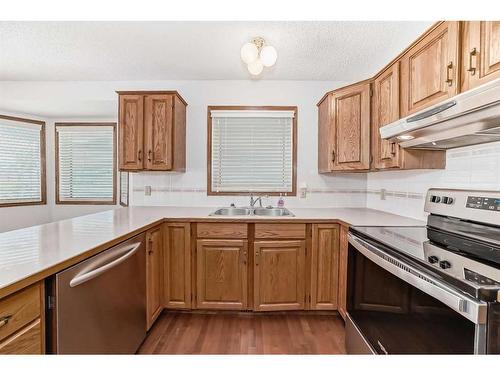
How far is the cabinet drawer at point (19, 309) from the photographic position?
0.72 metres

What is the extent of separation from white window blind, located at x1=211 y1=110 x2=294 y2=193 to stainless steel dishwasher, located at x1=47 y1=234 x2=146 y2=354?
1.30 m

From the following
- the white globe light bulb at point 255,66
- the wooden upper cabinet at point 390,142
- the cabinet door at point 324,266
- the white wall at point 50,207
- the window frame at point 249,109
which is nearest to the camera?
the wooden upper cabinet at point 390,142

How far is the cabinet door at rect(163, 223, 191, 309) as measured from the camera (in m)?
2.15

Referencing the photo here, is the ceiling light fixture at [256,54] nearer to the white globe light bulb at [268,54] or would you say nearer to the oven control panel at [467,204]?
the white globe light bulb at [268,54]

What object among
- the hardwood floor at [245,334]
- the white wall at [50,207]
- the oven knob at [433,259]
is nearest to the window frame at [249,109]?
the hardwood floor at [245,334]

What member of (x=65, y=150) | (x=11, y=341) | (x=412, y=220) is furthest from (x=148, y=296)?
(x=65, y=150)

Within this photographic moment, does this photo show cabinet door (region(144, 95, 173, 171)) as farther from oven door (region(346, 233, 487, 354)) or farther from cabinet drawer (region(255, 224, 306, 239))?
oven door (region(346, 233, 487, 354))

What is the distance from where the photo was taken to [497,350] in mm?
677

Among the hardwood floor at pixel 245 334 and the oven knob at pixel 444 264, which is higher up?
the oven knob at pixel 444 264

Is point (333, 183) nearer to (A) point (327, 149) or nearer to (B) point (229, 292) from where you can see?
(A) point (327, 149)

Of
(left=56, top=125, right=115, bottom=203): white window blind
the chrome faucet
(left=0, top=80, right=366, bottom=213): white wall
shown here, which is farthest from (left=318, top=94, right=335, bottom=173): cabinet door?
(left=56, top=125, right=115, bottom=203): white window blind

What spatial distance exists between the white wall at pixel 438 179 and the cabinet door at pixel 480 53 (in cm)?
44

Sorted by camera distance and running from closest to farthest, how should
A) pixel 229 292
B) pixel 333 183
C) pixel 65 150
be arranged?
pixel 229 292
pixel 333 183
pixel 65 150

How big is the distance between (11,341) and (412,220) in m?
2.26
